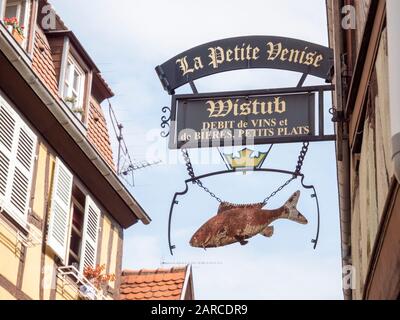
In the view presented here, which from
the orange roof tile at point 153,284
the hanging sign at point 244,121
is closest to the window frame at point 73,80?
the orange roof tile at point 153,284

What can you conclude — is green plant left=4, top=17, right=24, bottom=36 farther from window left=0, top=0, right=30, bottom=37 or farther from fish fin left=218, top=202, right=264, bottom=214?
fish fin left=218, top=202, right=264, bottom=214

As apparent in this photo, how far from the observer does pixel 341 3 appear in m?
11.1

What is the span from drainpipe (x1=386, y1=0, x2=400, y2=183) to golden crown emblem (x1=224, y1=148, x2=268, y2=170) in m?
3.16

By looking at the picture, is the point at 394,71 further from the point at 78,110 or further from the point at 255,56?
the point at 78,110

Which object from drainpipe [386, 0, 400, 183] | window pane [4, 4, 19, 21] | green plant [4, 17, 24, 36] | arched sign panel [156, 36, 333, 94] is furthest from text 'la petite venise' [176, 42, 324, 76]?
window pane [4, 4, 19, 21]

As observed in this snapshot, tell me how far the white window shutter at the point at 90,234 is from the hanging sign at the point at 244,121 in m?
5.18

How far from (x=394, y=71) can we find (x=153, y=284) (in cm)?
1134

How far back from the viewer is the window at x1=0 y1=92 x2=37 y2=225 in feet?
40.1

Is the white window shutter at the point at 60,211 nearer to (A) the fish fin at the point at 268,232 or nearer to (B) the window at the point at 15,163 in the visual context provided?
(B) the window at the point at 15,163

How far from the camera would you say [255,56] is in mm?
9836

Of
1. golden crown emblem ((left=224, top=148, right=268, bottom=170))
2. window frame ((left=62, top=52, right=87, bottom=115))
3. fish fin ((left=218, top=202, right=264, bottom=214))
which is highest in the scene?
window frame ((left=62, top=52, right=87, bottom=115))

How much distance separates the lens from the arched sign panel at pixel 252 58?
9789 mm

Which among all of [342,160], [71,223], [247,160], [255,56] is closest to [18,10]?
[71,223]
